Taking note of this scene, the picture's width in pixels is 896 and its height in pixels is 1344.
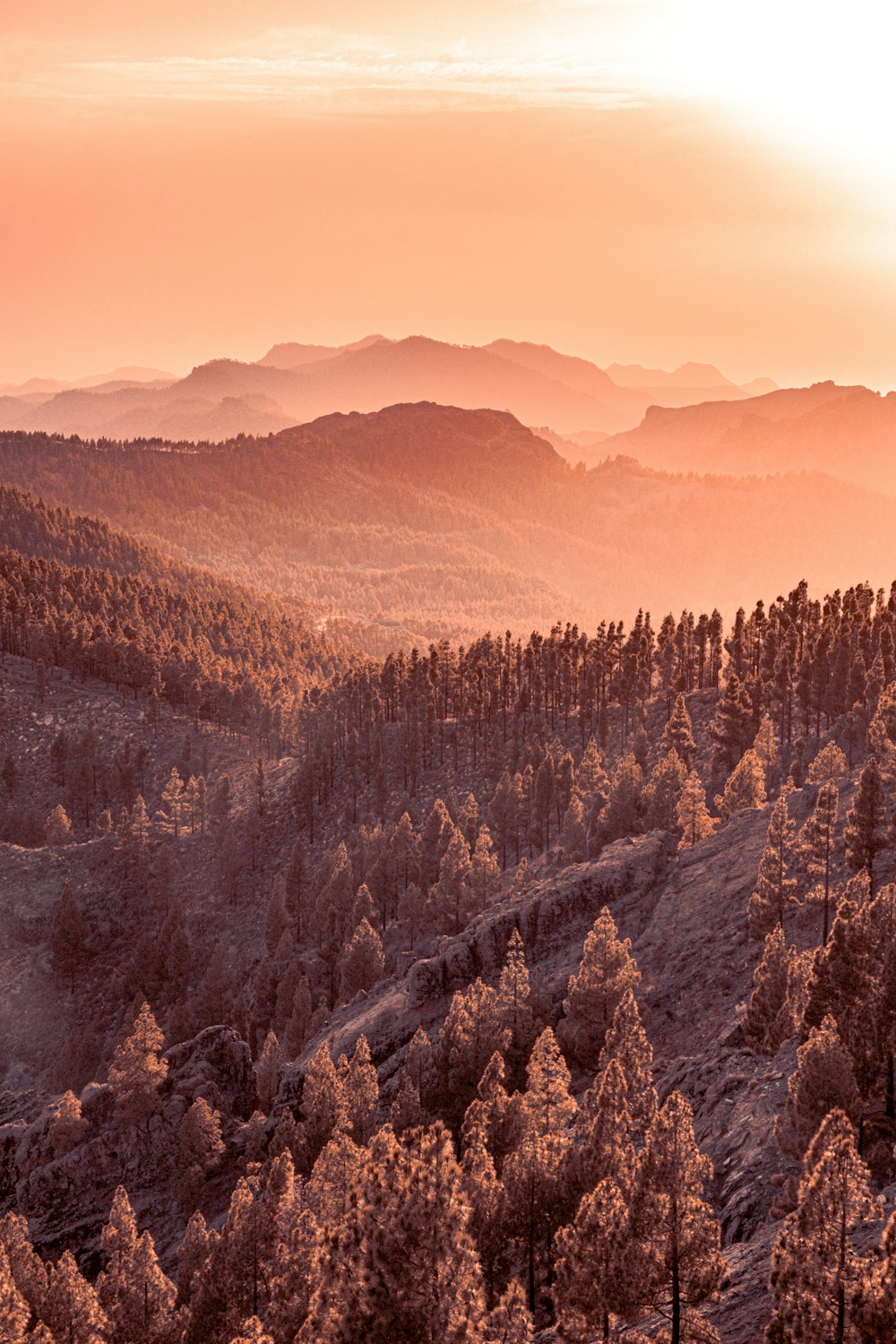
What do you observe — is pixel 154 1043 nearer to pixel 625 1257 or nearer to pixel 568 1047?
pixel 568 1047

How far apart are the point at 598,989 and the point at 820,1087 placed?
27745 mm

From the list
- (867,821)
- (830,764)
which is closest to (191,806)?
(830,764)

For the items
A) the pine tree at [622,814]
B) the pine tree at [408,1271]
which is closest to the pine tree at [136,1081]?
the pine tree at [408,1271]

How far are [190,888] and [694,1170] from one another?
134 meters

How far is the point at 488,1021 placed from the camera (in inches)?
2640

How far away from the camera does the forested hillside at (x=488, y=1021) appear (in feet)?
112

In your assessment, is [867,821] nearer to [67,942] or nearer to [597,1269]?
[597,1269]

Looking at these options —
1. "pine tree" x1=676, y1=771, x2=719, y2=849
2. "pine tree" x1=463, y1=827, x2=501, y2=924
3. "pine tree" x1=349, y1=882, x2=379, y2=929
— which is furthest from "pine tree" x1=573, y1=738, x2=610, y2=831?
"pine tree" x1=349, y1=882, x2=379, y2=929

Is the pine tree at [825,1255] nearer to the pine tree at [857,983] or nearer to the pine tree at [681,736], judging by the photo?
the pine tree at [857,983]

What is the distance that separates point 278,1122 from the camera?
72938mm

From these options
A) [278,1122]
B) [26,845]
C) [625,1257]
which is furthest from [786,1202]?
[26,845]

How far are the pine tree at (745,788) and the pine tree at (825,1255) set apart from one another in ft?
261

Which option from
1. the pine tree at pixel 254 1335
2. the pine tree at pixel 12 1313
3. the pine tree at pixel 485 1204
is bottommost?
the pine tree at pixel 12 1313

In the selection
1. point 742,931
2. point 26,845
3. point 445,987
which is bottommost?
point 26,845
